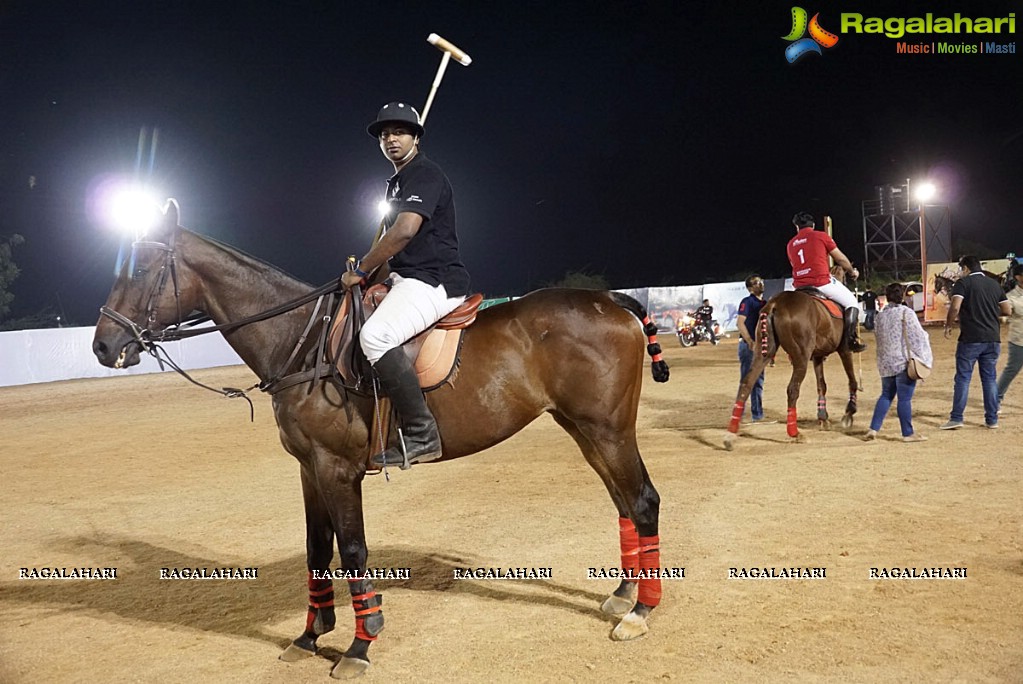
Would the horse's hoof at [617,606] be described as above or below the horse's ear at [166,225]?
below

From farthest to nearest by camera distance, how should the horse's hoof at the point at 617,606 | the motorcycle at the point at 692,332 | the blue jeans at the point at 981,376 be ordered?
the motorcycle at the point at 692,332, the blue jeans at the point at 981,376, the horse's hoof at the point at 617,606

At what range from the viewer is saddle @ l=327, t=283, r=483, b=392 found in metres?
4.63

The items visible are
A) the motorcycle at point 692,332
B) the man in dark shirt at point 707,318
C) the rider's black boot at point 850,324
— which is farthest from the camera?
the man in dark shirt at point 707,318

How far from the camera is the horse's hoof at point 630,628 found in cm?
462

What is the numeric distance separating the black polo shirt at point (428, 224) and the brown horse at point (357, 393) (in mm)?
468

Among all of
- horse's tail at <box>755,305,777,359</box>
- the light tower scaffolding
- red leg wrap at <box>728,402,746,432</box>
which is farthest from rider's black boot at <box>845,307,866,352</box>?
the light tower scaffolding

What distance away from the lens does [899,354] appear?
953cm

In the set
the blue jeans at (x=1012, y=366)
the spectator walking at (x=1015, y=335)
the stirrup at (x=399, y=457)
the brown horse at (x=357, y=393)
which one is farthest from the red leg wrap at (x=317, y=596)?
the blue jeans at (x=1012, y=366)

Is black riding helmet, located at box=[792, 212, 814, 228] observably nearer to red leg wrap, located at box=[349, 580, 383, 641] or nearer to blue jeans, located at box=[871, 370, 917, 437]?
blue jeans, located at box=[871, 370, 917, 437]

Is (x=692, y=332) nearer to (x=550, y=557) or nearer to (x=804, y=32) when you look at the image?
(x=804, y=32)

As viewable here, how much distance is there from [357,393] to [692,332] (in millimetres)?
23371

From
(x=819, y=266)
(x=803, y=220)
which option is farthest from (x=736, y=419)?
(x=803, y=220)

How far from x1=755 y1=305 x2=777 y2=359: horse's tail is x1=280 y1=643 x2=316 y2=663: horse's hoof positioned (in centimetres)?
795

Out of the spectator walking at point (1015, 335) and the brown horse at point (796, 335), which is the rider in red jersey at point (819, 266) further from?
the spectator walking at point (1015, 335)
